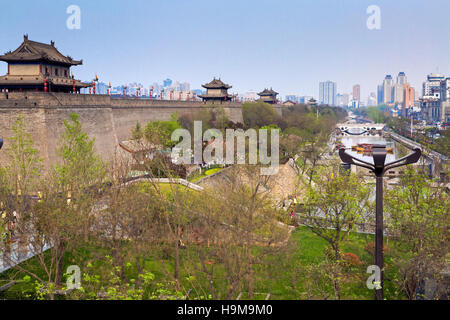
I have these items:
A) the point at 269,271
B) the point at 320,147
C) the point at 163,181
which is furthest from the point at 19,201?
the point at 320,147

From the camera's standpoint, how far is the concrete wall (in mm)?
16469

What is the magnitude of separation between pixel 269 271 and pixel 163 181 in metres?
7.47

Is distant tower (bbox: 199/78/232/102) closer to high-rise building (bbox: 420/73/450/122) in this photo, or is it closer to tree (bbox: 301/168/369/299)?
tree (bbox: 301/168/369/299)

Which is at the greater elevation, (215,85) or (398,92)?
(398,92)

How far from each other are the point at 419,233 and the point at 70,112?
14982mm

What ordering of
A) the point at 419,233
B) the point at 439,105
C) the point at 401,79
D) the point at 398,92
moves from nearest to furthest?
the point at 419,233 < the point at 439,105 < the point at 401,79 < the point at 398,92

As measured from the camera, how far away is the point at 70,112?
18.1 m

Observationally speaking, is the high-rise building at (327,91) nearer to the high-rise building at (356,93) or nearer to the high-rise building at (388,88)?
the high-rise building at (388,88)

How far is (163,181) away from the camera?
50.0ft

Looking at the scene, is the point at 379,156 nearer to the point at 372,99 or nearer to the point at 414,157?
the point at 414,157

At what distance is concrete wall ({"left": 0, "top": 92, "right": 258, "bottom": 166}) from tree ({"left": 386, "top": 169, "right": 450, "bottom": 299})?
11598 mm

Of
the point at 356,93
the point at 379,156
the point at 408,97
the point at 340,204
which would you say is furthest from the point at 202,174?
the point at 356,93
